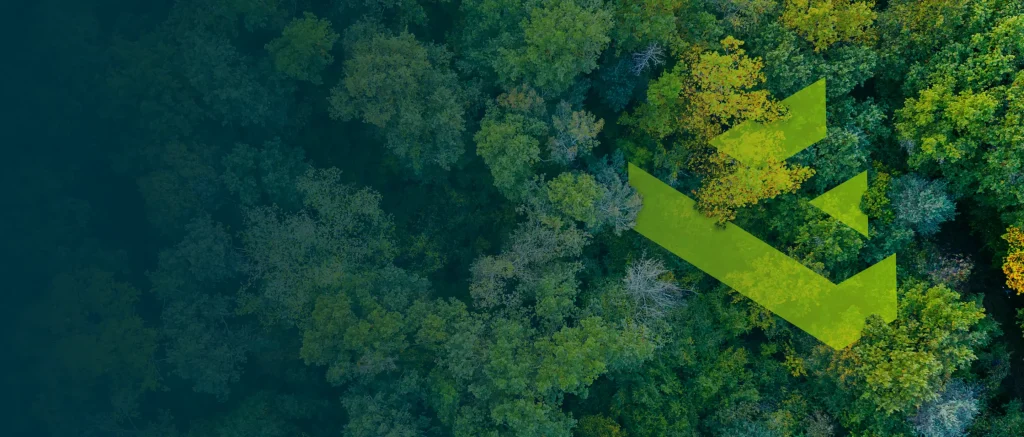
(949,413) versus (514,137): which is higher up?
(514,137)

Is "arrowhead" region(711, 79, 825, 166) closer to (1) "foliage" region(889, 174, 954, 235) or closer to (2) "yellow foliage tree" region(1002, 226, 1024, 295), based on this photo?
(1) "foliage" region(889, 174, 954, 235)

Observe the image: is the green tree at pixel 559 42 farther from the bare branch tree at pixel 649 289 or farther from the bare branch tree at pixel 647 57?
the bare branch tree at pixel 649 289

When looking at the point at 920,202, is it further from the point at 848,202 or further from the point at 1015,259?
the point at 1015,259

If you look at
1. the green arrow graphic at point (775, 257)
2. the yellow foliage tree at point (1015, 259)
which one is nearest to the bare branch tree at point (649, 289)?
the green arrow graphic at point (775, 257)

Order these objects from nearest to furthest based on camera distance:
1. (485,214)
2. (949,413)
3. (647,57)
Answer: (949,413), (647,57), (485,214)

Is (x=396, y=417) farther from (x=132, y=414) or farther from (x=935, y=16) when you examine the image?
(x=935, y=16)

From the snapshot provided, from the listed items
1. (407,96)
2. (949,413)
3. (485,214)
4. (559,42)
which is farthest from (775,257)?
(407,96)

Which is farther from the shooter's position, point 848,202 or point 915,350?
point 848,202
